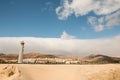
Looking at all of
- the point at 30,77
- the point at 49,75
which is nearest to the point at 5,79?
the point at 30,77

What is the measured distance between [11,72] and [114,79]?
8900mm

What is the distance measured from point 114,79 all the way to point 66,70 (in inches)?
172

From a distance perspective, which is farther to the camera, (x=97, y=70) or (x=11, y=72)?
(x=97, y=70)

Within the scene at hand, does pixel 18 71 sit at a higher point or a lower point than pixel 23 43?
lower

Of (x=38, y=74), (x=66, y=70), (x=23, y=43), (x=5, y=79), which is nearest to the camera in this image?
(x=5, y=79)

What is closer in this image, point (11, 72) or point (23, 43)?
point (11, 72)

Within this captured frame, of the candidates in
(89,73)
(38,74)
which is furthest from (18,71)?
(89,73)

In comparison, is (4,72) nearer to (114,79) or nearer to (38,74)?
(38,74)

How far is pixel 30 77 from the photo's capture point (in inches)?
693

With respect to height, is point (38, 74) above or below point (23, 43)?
below

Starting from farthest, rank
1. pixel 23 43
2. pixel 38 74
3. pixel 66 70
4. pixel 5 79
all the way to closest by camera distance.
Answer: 1. pixel 23 43
2. pixel 66 70
3. pixel 38 74
4. pixel 5 79

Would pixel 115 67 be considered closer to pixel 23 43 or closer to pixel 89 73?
pixel 89 73

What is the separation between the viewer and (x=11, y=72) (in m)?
17.6

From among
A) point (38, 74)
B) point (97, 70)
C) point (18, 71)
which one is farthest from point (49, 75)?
point (97, 70)
